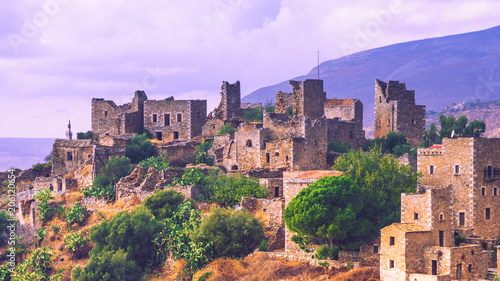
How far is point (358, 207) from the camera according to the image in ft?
159

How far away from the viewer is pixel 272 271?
47812mm

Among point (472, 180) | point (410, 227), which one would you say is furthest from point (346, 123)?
point (410, 227)

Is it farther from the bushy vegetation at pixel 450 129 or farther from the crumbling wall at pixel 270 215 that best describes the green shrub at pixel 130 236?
the bushy vegetation at pixel 450 129

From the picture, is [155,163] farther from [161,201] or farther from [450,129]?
[450,129]

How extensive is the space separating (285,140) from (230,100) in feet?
63.6

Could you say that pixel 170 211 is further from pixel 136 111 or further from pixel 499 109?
pixel 499 109

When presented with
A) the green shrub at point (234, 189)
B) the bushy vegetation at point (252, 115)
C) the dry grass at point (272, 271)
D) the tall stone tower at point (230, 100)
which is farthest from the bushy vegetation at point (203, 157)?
the dry grass at point (272, 271)

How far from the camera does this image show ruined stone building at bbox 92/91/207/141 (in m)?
81.4

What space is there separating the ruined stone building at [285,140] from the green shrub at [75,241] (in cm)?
1335

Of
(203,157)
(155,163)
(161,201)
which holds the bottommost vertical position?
(161,201)

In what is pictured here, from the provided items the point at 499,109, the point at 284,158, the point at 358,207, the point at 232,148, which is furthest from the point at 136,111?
the point at 499,109

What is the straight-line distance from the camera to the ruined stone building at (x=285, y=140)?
63.3 metres

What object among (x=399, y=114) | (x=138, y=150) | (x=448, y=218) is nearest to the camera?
(x=448, y=218)

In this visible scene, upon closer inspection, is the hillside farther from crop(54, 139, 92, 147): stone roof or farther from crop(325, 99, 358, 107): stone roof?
crop(54, 139, 92, 147): stone roof
